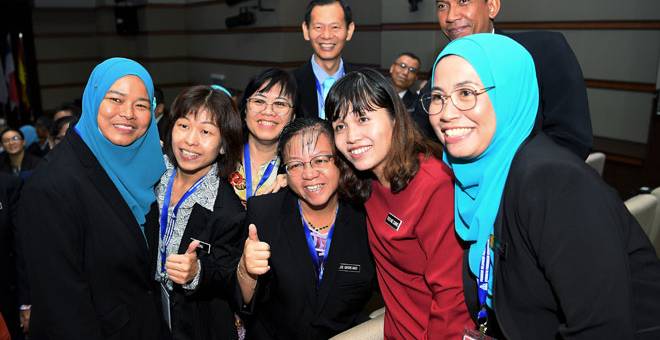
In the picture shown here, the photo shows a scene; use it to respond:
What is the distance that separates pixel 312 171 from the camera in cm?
172

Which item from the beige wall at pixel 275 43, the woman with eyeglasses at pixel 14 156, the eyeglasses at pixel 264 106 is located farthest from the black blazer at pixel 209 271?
the beige wall at pixel 275 43

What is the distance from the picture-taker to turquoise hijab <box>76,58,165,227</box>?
168cm

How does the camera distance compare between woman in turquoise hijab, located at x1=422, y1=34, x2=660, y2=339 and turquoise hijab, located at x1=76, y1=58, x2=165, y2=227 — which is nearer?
woman in turquoise hijab, located at x1=422, y1=34, x2=660, y2=339

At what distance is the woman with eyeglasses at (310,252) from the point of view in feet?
5.68

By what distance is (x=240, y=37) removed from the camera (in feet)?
27.2

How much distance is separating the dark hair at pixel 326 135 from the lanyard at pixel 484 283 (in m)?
0.60

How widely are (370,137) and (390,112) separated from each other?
0.38 ft

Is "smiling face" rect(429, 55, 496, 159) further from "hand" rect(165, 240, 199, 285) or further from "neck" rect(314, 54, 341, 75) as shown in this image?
"neck" rect(314, 54, 341, 75)

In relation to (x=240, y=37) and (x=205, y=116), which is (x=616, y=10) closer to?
(x=205, y=116)

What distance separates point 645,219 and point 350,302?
1585mm

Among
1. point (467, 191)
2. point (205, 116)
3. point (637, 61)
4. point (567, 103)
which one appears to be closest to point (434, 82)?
point (467, 191)

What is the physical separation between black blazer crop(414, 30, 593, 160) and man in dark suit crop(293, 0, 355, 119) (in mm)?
1315

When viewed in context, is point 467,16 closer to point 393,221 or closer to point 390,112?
point 390,112

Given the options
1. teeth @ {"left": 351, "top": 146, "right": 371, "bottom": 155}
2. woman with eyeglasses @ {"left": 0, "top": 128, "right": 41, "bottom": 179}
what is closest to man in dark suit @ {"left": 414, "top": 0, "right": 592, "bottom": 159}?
teeth @ {"left": 351, "top": 146, "right": 371, "bottom": 155}
